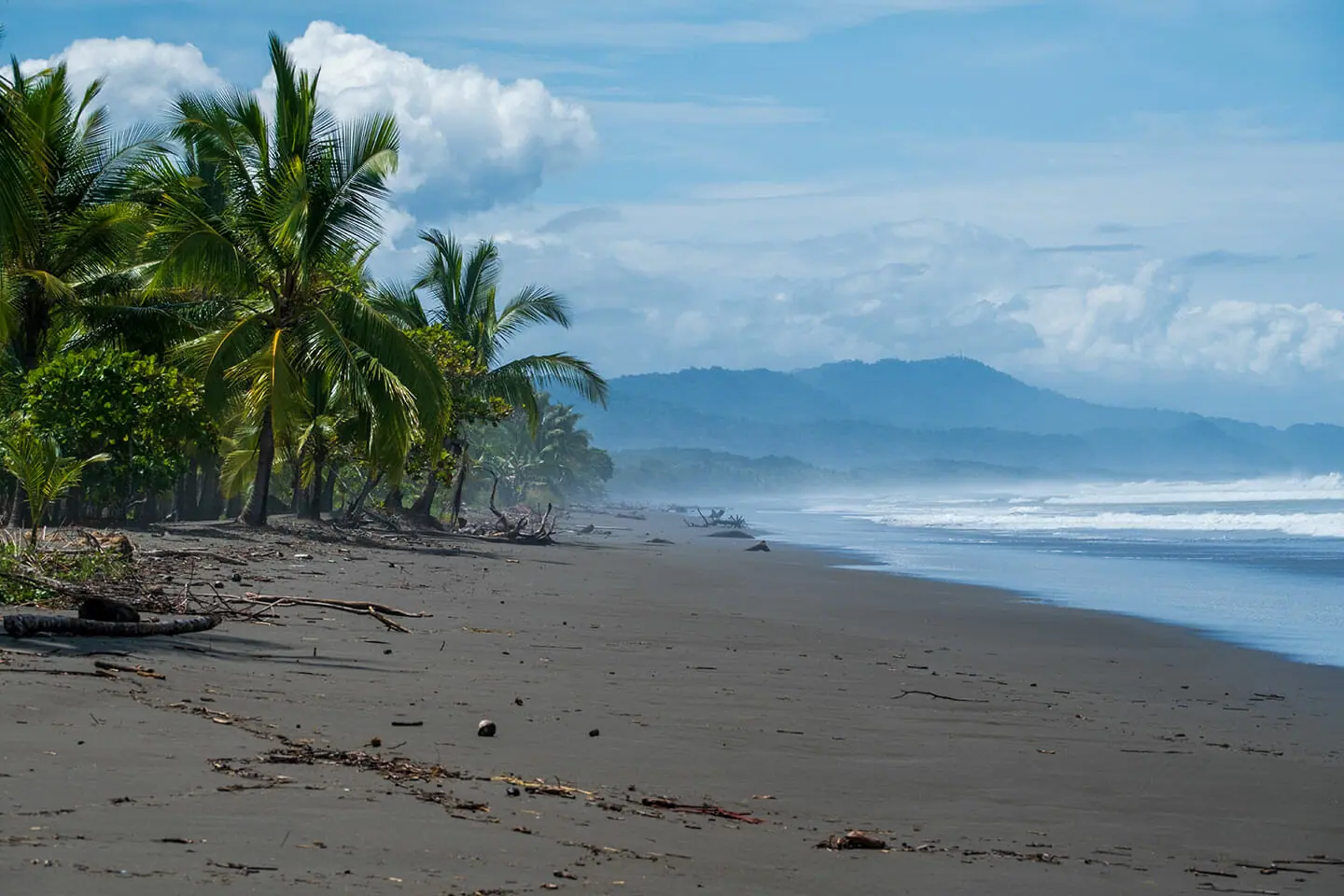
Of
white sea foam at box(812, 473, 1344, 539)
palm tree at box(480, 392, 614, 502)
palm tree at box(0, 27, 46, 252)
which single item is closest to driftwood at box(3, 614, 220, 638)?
palm tree at box(0, 27, 46, 252)

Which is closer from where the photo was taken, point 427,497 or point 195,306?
point 195,306

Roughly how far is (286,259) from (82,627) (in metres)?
13.5

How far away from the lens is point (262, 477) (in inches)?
831

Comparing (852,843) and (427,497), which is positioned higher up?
(427,497)

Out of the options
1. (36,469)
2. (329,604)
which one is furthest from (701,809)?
(36,469)

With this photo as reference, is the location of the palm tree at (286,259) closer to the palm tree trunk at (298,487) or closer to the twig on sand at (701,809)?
the palm tree trunk at (298,487)

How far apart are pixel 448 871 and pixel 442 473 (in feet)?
82.8

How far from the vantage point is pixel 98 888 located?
327 centimetres

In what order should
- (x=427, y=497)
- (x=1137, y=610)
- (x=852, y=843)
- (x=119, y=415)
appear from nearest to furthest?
(x=852, y=843)
(x=1137, y=610)
(x=119, y=415)
(x=427, y=497)

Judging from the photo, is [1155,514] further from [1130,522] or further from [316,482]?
[316,482]

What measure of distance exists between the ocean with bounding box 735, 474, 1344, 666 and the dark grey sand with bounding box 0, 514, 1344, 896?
15.8 feet

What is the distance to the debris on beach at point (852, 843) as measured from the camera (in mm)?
4785

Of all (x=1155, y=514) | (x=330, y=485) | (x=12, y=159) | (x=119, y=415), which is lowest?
(x=330, y=485)

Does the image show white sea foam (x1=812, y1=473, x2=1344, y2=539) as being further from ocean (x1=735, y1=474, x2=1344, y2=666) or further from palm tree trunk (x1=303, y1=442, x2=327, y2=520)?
palm tree trunk (x1=303, y1=442, x2=327, y2=520)
